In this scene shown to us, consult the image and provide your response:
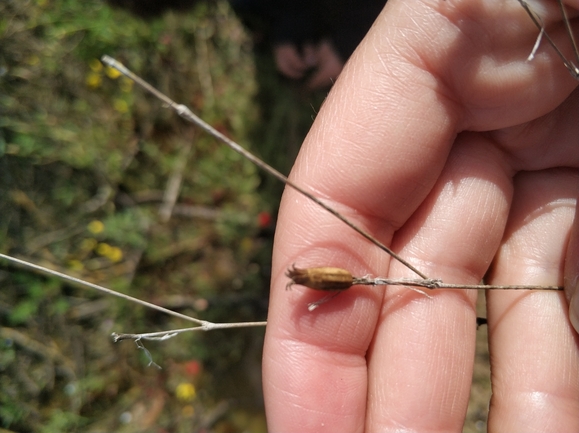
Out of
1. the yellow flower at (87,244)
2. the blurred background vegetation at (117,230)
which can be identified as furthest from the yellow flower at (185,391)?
the yellow flower at (87,244)

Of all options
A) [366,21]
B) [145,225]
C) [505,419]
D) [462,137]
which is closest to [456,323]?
[505,419]

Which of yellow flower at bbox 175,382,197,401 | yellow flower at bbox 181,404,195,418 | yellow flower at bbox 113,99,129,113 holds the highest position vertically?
yellow flower at bbox 113,99,129,113

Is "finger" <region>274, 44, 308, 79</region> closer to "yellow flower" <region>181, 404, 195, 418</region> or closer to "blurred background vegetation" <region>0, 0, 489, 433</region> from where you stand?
"blurred background vegetation" <region>0, 0, 489, 433</region>

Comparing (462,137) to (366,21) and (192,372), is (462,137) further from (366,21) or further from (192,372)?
(192,372)

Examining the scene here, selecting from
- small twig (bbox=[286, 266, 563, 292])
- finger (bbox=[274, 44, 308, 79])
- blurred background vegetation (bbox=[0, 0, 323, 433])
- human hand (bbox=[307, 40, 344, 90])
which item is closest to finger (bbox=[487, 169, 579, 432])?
small twig (bbox=[286, 266, 563, 292])

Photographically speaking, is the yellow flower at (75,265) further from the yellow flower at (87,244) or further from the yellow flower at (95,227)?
the yellow flower at (95,227)

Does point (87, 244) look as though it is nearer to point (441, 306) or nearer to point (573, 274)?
point (441, 306)

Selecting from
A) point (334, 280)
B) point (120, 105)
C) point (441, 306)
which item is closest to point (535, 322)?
point (441, 306)
